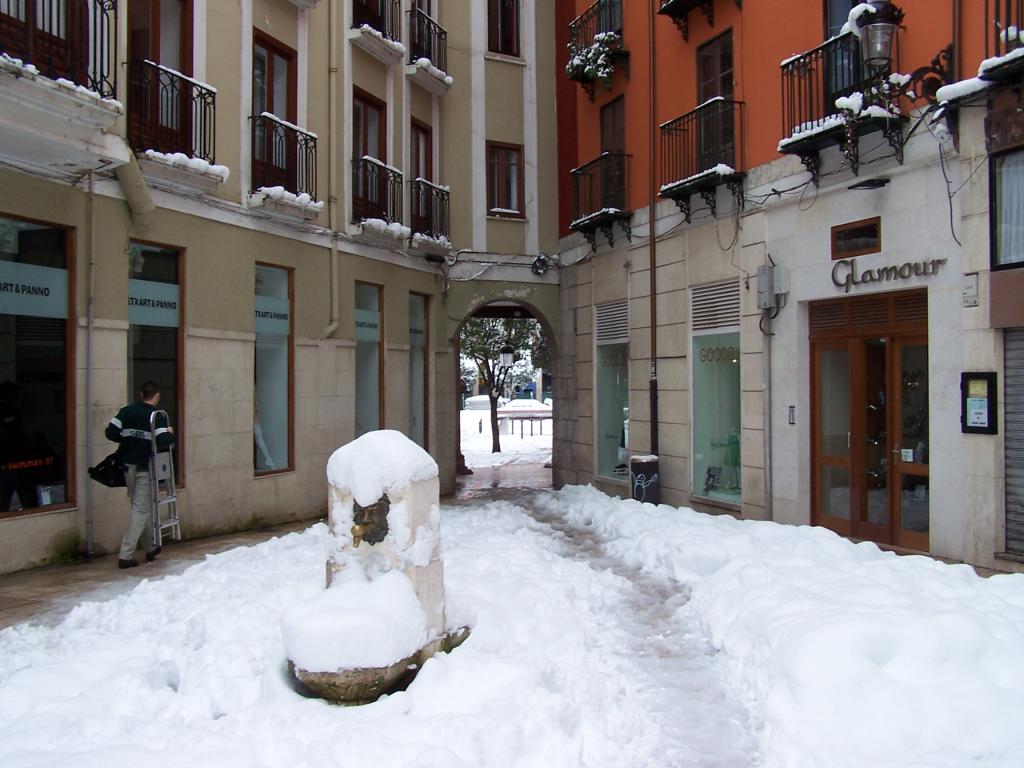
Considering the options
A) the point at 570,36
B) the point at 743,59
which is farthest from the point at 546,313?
the point at 743,59

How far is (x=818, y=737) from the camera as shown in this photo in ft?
14.1

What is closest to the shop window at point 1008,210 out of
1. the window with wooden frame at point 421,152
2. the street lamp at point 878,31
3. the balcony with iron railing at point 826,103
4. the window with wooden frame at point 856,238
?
the balcony with iron railing at point 826,103

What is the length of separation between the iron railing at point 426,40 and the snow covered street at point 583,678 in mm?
10936

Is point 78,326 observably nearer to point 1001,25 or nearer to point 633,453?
point 633,453

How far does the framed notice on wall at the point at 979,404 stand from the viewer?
793 cm

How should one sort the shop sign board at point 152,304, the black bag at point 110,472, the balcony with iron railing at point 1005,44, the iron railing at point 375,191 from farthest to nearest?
the iron railing at point 375,191 < the shop sign board at point 152,304 < the black bag at point 110,472 < the balcony with iron railing at point 1005,44

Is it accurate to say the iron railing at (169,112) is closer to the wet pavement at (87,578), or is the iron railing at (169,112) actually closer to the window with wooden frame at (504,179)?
the wet pavement at (87,578)

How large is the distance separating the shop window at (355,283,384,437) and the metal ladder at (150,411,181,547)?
4.32 metres

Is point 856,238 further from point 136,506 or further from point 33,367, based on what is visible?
point 33,367

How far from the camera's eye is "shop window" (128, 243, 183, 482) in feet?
32.0

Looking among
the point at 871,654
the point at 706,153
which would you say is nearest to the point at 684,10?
the point at 706,153

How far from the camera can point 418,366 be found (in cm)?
1583

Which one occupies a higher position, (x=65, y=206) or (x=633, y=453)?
(x=65, y=206)

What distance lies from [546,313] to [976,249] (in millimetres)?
9263
